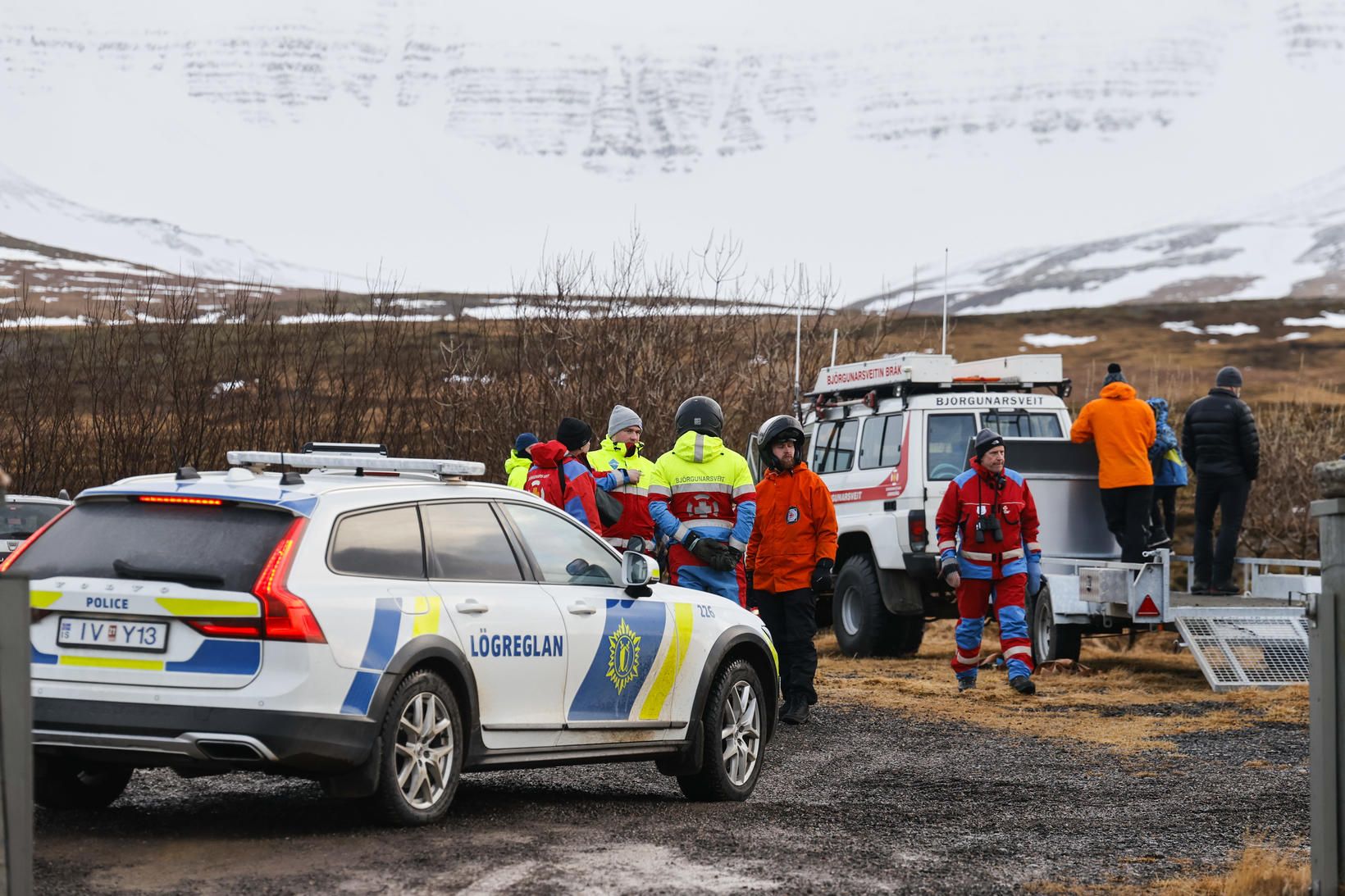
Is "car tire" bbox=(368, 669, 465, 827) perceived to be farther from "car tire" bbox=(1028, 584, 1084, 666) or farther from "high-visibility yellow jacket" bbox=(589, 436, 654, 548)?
"car tire" bbox=(1028, 584, 1084, 666)

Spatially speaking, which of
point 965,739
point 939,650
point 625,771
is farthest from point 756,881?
point 939,650

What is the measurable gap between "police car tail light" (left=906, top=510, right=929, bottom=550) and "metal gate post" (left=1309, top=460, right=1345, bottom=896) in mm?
10087

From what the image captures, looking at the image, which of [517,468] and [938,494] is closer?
[517,468]

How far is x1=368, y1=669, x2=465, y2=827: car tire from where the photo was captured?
679 cm

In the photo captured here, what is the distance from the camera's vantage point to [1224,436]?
51.2 ft

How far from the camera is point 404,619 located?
6883 mm

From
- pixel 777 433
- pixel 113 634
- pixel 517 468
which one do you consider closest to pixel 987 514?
pixel 777 433

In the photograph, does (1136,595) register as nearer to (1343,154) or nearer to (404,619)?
(404,619)

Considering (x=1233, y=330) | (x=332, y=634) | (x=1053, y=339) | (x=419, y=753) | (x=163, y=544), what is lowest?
(x=419, y=753)

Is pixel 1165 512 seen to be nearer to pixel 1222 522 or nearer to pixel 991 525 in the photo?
pixel 1222 522

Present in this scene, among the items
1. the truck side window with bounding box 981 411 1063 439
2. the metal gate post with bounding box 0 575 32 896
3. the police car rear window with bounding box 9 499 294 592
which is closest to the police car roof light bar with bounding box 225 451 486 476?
the police car rear window with bounding box 9 499 294 592

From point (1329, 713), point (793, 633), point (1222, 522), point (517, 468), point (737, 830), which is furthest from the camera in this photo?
point (1222, 522)

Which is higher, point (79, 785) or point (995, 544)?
point (995, 544)

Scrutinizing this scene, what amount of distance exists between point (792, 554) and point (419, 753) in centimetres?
524
